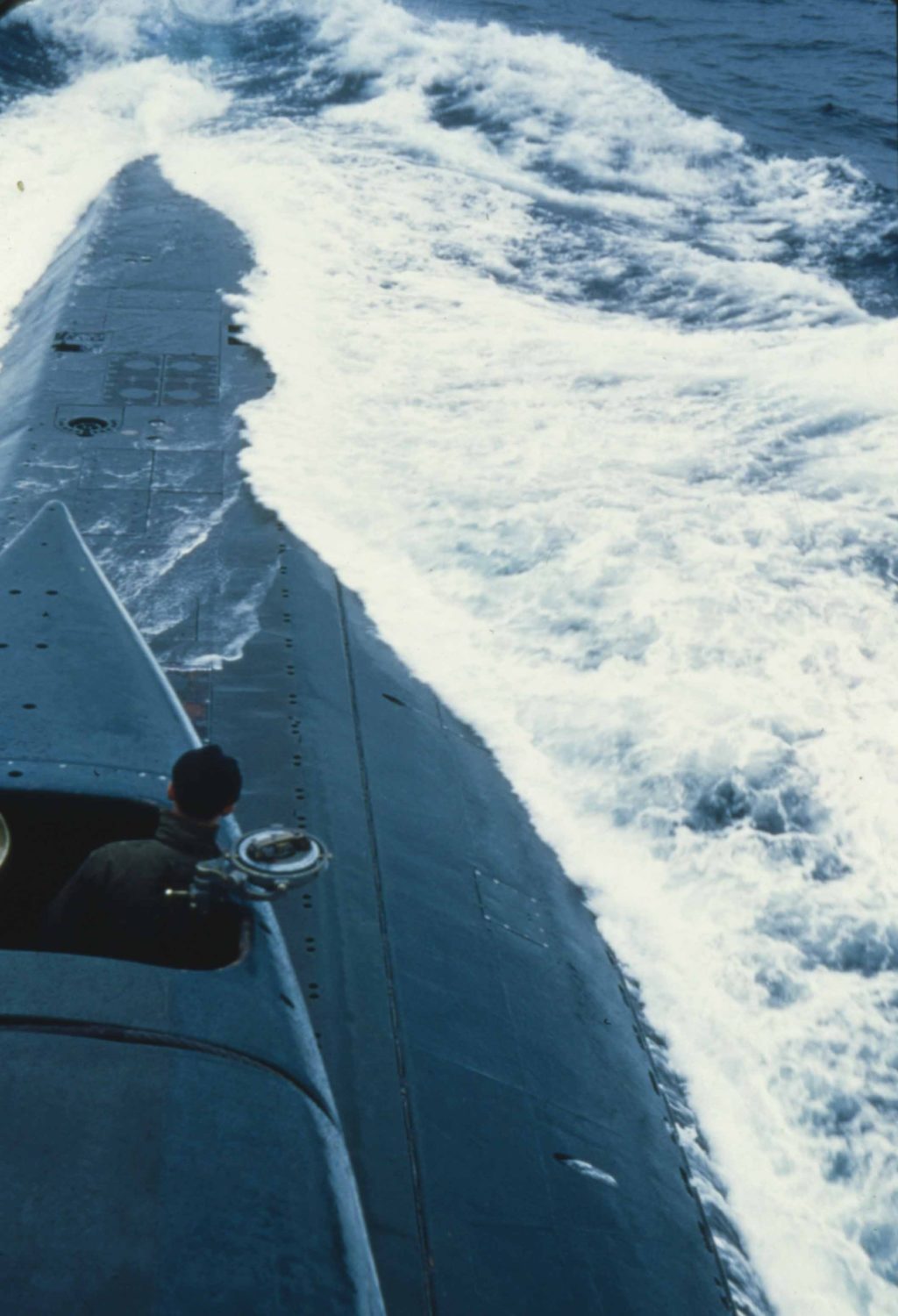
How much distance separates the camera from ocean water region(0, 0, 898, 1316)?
21.9ft

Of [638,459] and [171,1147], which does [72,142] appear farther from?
[171,1147]

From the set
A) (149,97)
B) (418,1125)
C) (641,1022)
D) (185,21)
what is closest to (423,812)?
(641,1022)

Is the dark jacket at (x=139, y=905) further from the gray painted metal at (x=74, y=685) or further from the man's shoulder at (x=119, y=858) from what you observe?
the gray painted metal at (x=74, y=685)

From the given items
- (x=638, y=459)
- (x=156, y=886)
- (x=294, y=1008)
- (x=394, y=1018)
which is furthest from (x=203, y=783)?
(x=638, y=459)

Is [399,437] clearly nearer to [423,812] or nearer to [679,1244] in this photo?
[423,812]

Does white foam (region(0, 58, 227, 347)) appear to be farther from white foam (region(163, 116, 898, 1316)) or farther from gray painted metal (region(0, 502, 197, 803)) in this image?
gray painted metal (region(0, 502, 197, 803))

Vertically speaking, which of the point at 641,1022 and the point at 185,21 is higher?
the point at 185,21

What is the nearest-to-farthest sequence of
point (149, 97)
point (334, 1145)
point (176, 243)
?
point (334, 1145), point (176, 243), point (149, 97)

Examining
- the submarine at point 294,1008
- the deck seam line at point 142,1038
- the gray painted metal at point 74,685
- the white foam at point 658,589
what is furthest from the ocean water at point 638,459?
the gray painted metal at point 74,685

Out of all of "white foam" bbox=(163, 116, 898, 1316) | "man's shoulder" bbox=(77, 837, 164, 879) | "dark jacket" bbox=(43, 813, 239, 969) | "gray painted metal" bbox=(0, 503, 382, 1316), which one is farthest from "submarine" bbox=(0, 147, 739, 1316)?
"white foam" bbox=(163, 116, 898, 1316)

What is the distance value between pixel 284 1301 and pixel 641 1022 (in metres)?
3.73

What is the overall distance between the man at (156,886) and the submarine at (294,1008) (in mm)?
242

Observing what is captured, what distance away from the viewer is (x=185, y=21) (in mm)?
29469

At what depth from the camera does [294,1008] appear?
3.87 meters
